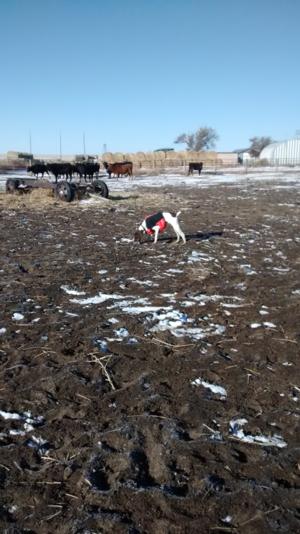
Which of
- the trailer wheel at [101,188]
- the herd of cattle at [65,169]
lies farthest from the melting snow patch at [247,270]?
the herd of cattle at [65,169]

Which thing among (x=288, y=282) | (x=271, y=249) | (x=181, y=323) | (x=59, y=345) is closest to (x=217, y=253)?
(x=271, y=249)

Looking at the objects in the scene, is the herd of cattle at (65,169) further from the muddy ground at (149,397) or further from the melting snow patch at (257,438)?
the melting snow patch at (257,438)

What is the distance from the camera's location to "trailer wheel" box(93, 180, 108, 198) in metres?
19.2

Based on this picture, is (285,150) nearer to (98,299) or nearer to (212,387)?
(98,299)

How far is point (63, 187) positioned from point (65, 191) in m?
0.25

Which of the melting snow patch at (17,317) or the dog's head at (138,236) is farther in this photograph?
the dog's head at (138,236)

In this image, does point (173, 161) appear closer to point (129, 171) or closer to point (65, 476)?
point (129, 171)

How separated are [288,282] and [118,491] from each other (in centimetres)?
506

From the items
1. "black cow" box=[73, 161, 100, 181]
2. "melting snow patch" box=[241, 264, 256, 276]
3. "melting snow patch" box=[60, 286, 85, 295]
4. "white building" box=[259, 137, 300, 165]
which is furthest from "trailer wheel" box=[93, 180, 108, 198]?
"white building" box=[259, 137, 300, 165]

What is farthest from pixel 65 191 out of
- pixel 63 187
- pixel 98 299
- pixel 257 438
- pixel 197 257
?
pixel 257 438

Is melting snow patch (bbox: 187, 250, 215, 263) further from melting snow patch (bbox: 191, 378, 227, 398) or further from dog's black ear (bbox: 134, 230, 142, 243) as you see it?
melting snow patch (bbox: 191, 378, 227, 398)

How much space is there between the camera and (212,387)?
3.76 meters

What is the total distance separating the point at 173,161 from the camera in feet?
219

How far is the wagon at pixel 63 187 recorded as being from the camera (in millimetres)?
18266
